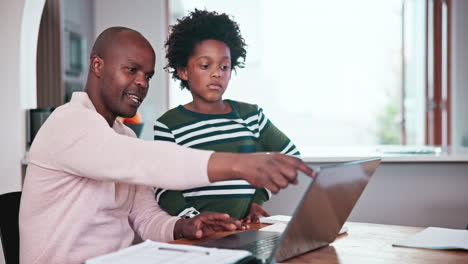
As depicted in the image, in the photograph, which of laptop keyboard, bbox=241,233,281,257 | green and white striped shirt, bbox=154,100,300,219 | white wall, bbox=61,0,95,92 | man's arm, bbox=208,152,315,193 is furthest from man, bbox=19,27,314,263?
white wall, bbox=61,0,95,92

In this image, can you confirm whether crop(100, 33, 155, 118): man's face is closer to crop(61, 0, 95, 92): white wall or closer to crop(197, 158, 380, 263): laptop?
crop(197, 158, 380, 263): laptop

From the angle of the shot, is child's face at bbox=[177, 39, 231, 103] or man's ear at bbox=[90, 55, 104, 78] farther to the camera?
child's face at bbox=[177, 39, 231, 103]

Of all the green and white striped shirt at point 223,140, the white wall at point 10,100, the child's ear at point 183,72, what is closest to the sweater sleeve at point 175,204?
the green and white striped shirt at point 223,140

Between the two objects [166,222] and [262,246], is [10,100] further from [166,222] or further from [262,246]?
[262,246]

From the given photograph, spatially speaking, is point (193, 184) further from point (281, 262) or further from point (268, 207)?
point (268, 207)

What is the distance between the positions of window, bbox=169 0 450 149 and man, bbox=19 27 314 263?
4.09 metres

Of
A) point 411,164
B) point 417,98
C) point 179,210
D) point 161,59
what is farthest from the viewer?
point 417,98

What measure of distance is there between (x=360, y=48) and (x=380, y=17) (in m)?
0.41

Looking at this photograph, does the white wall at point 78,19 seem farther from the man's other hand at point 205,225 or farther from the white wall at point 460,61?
the man's other hand at point 205,225

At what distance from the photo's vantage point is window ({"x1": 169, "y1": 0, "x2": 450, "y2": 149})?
576cm

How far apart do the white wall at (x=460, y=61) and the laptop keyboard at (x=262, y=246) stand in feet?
12.1

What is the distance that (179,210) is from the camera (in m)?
1.56

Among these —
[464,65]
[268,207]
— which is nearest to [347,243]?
[268,207]

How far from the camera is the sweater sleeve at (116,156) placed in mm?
950
